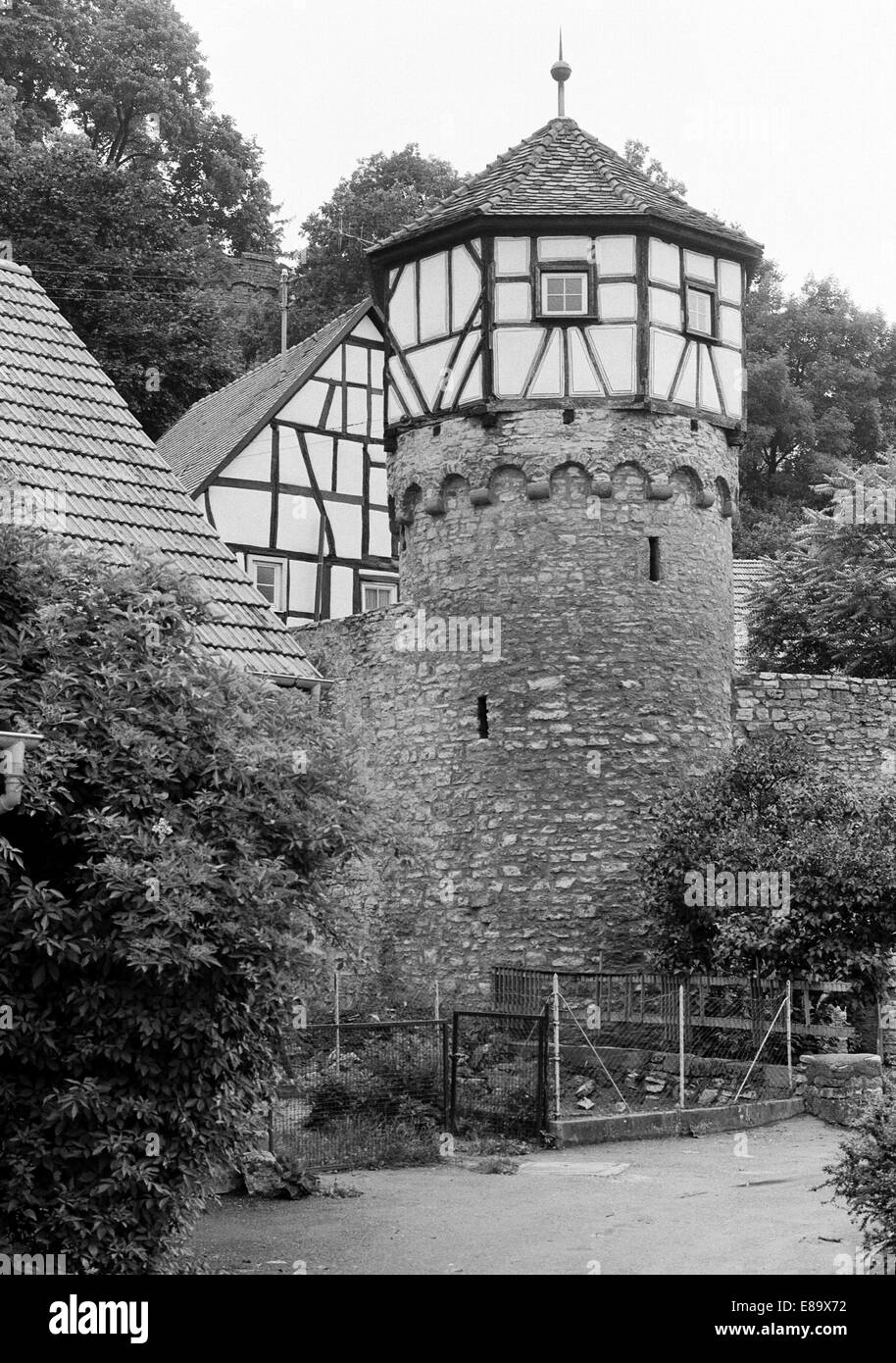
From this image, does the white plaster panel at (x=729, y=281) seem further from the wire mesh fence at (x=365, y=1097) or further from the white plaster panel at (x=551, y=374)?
the wire mesh fence at (x=365, y=1097)

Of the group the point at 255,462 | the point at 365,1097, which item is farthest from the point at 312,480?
the point at 365,1097

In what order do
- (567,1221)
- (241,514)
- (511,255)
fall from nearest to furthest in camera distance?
(567,1221)
(511,255)
(241,514)

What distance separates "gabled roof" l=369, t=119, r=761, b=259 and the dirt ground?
36.3 feet

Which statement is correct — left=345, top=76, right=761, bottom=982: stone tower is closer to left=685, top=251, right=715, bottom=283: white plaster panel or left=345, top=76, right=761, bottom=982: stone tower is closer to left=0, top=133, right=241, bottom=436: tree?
left=685, top=251, right=715, bottom=283: white plaster panel

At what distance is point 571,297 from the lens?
20.2m

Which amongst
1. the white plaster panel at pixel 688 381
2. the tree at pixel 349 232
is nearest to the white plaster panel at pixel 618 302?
the white plaster panel at pixel 688 381

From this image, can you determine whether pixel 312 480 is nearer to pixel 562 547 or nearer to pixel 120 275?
pixel 562 547

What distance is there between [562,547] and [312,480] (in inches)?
352

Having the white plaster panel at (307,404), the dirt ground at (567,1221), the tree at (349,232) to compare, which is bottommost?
the dirt ground at (567,1221)

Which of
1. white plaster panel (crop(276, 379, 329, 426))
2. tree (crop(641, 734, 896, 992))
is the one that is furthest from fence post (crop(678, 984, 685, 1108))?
white plaster panel (crop(276, 379, 329, 426))

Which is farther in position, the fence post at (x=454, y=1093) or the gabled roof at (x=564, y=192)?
the gabled roof at (x=564, y=192)

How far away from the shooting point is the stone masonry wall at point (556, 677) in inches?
783

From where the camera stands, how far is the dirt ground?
10.2 meters
